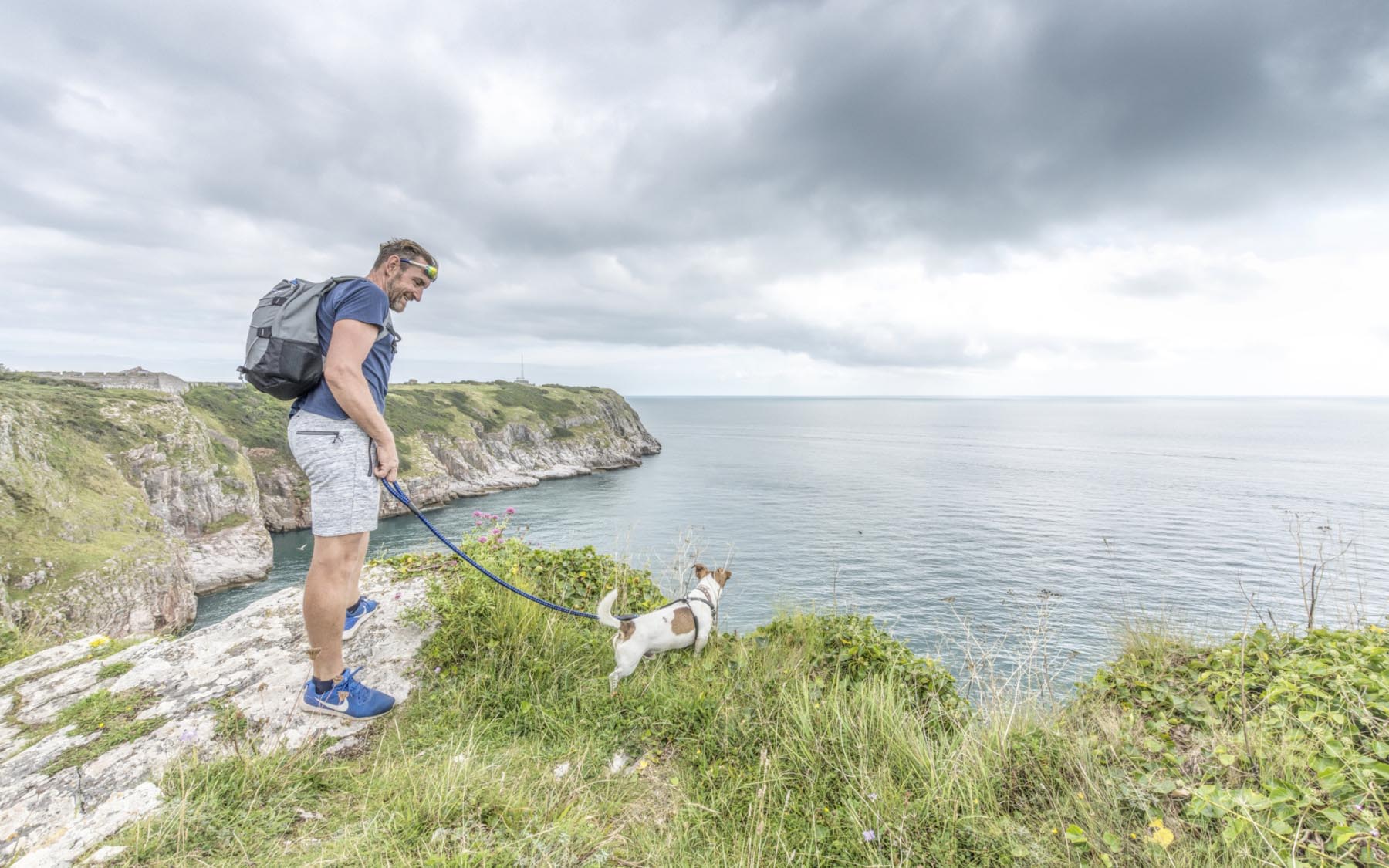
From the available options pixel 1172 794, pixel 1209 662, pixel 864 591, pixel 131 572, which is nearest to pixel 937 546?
pixel 864 591

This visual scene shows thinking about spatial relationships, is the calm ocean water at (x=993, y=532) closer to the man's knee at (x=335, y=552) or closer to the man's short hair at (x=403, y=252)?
the man's knee at (x=335, y=552)

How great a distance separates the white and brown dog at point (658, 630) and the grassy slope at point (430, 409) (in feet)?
211

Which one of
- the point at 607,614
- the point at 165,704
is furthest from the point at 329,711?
the point at 607,614

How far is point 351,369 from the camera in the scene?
11.0ft

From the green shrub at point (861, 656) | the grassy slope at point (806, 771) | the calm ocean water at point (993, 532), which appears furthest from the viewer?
A: the calm ocean water at point (993, 532)

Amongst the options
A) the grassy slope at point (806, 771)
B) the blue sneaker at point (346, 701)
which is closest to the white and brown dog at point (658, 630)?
the grassy slope at point (806, 771)

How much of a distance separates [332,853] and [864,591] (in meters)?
27.8

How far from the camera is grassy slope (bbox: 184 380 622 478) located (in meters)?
62.1

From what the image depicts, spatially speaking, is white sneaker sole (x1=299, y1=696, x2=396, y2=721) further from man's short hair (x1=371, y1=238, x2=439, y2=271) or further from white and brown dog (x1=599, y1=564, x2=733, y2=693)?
man's short hair (x1=371, y1=238, x2=439, y2=271)

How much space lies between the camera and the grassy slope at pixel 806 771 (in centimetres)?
246

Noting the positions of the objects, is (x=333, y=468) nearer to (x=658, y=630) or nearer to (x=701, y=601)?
(x=658, y=630)

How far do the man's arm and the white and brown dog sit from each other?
2.23 meters

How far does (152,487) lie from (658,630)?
2242 inches

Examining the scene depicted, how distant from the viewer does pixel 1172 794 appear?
272cm
